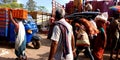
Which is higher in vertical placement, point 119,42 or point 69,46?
point 69,46

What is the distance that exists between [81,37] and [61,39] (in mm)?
3003

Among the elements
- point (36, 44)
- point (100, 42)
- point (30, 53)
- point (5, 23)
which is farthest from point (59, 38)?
point (36, 44)

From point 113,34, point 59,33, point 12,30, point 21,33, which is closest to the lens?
point 59,33

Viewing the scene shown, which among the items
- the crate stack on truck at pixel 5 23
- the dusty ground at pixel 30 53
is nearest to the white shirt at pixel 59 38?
the dusty ground at pixel 30 53

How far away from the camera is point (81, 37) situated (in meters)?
8.24

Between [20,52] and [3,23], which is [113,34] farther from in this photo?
[3,23]

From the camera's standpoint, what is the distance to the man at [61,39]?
5184 millimetres

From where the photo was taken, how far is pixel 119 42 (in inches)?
388

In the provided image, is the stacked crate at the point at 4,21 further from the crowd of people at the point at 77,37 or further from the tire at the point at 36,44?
the crowd of people at the point at 77,37

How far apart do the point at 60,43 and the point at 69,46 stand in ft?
0.62

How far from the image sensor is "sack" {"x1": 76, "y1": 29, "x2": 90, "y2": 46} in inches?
323

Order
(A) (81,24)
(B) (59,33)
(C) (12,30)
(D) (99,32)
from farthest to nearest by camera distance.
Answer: (C) (12,30), (A) (81,24), (D) (99,32), (B) (59,33)

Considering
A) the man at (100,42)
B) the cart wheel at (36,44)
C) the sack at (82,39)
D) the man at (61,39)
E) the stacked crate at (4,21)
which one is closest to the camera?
the man at (61,39)

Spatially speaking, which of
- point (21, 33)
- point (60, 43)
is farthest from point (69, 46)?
point (21, 33)
